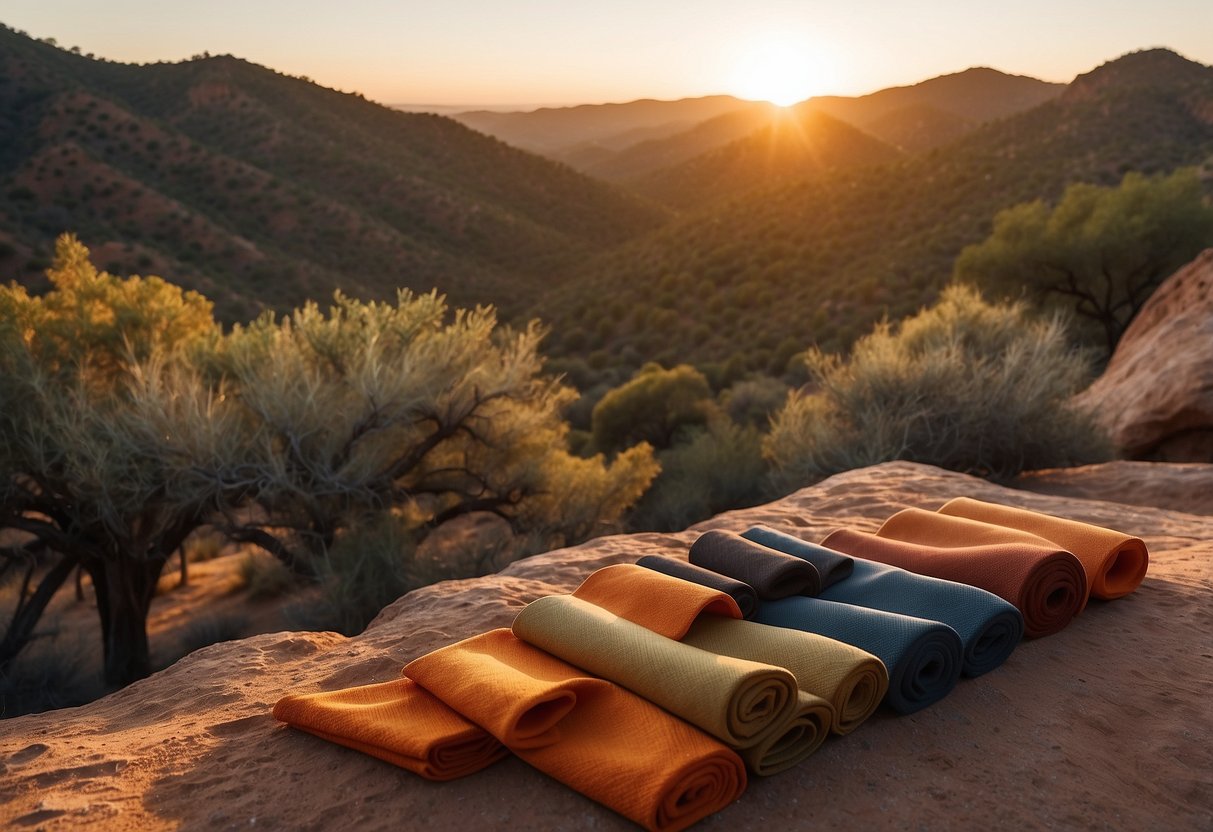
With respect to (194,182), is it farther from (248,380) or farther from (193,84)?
(248,380)

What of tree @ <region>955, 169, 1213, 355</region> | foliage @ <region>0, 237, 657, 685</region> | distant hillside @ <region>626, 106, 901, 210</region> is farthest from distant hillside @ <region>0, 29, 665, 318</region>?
tree @ <region>955, 169, 1213, 355</region>

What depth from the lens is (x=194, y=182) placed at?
140 ft

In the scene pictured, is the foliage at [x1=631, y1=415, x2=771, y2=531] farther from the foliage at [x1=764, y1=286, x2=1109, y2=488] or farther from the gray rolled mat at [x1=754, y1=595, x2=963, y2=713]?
the gray rolled mat at [x1=754, y1=595, x2=963, y2=713]

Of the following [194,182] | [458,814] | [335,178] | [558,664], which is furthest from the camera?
[335,178]

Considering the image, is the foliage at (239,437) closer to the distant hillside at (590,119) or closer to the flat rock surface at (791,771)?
the flat rock surface at (791,771)

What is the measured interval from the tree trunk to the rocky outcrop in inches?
453

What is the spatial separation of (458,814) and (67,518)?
9313 mm

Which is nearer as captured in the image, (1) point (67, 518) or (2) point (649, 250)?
(1) point (67, 518)

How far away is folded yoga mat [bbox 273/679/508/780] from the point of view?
2697mm

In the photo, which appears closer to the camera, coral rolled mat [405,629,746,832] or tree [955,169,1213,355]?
coral rolled mat [405,629,746,832]

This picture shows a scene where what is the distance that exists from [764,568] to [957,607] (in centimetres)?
78

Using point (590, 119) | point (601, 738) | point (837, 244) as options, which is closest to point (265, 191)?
point (837, 244)

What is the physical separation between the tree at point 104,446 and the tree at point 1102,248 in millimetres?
17195

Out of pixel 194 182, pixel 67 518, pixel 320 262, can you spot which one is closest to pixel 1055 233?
pixel 67 518
